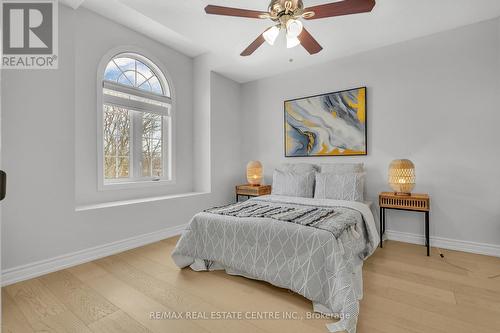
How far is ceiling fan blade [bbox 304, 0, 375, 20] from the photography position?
1.97 m

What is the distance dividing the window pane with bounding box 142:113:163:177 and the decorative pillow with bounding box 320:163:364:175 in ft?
8.17

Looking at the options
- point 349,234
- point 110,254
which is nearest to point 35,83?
point 110,254

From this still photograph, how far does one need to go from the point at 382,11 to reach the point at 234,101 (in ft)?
8.74

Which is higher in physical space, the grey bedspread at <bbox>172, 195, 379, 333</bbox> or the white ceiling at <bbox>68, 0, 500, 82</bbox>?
A: the white ceiling at <bbox>68, 0, 500, 82</bbox>

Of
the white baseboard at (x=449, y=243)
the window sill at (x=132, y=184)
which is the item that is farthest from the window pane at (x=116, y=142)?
the white baseboard at (x=449, y=243)

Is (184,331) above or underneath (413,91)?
underneath

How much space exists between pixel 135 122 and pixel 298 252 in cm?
293

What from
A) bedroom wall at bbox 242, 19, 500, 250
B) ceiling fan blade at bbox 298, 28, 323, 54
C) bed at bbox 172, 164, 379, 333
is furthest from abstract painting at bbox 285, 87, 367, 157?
ceiling fan blade at bbox 298, 28, 323, 54

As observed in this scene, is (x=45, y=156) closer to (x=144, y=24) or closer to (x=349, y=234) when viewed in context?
(x=144, y=24)

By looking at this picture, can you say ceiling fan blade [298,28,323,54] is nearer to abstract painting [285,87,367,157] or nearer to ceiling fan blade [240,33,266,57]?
ceiling fan blade [240,33,266,57]

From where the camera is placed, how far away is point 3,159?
229cm

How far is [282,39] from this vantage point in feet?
10.9

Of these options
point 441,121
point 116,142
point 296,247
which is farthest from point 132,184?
point 441,121

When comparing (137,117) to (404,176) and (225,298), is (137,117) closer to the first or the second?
(225,298)
